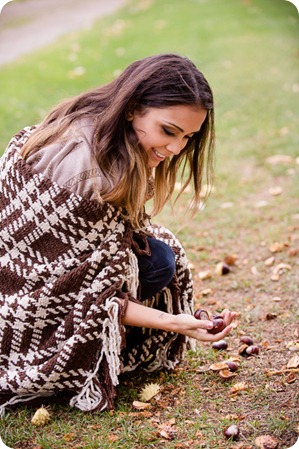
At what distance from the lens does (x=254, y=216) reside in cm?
450

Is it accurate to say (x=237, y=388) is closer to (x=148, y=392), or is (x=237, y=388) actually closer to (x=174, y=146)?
(x=148, y=392)

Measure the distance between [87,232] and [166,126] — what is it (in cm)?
49

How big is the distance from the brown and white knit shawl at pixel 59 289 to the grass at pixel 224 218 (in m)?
0.15

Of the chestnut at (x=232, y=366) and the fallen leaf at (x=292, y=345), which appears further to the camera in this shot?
the fallen leaf at (x=292, y=345)

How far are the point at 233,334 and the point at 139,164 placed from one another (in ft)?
3.49

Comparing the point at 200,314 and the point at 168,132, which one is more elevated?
the point at 168,132

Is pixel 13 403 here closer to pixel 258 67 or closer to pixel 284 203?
pixel 284 203

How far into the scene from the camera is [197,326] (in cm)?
246

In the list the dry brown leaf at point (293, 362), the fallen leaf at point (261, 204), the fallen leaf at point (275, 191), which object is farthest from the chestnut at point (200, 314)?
the fallen leaf at point (275, 191)

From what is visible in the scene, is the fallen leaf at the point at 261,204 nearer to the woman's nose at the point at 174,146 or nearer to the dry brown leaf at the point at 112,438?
the woman's nose at the point at 174,146

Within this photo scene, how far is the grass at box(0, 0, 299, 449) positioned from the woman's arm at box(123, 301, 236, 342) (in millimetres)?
301

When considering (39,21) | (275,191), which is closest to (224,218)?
(275,191)

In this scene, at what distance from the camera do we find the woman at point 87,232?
245 centimetres

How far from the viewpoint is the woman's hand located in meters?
2.45
